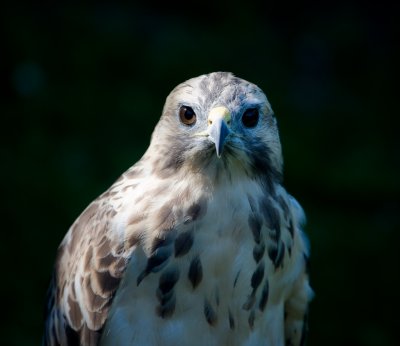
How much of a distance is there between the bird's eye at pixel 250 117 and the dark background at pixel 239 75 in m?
2.73

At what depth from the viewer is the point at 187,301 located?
335 centimetres

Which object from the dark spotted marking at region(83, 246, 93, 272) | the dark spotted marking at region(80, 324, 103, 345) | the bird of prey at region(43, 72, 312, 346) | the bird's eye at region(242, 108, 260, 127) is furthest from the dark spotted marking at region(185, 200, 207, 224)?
the dark spotted marking at region(80, 324, 103, 345)

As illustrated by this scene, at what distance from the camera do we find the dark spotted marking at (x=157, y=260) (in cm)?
330

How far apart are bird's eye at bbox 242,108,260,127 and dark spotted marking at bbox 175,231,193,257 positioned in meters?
0.50

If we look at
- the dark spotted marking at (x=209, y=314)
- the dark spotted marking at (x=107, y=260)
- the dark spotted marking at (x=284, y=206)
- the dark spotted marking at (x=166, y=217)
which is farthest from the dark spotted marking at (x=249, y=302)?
the dark spotted marking at (x=107, y=260)

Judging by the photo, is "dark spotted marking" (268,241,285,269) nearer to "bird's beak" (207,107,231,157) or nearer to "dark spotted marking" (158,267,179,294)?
"dark spotted marking" (158,267,179,294)

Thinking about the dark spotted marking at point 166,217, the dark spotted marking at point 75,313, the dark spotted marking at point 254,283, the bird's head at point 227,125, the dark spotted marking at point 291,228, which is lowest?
the dark spotted marking at point 75,313

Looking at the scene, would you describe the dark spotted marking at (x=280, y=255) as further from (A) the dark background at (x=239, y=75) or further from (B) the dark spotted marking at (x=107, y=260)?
(A) the dark background at (x=239, y=75)

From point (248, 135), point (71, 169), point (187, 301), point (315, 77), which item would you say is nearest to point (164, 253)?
point (187, 301)

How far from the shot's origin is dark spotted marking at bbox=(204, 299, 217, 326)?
3383 millimetres

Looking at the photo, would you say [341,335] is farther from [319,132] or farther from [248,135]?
[248,135]

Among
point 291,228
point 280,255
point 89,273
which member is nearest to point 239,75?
point 291,228

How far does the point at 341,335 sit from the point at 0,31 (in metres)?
3.86

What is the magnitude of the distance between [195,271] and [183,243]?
125mm
